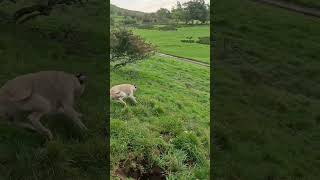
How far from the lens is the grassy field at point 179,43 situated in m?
21.7

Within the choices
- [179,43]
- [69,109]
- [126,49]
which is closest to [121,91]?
[69,109]

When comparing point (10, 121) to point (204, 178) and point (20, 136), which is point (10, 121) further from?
point (204, 178)

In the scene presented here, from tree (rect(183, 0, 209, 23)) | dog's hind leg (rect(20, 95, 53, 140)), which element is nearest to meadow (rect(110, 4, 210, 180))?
dog's hind leg (rect(20, 95, 53, 140))

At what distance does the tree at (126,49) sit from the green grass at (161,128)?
420 millimetres

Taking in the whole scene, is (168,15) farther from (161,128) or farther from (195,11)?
(161,128)

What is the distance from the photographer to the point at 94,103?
12734 millimetres

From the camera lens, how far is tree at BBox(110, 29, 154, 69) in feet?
59.8
